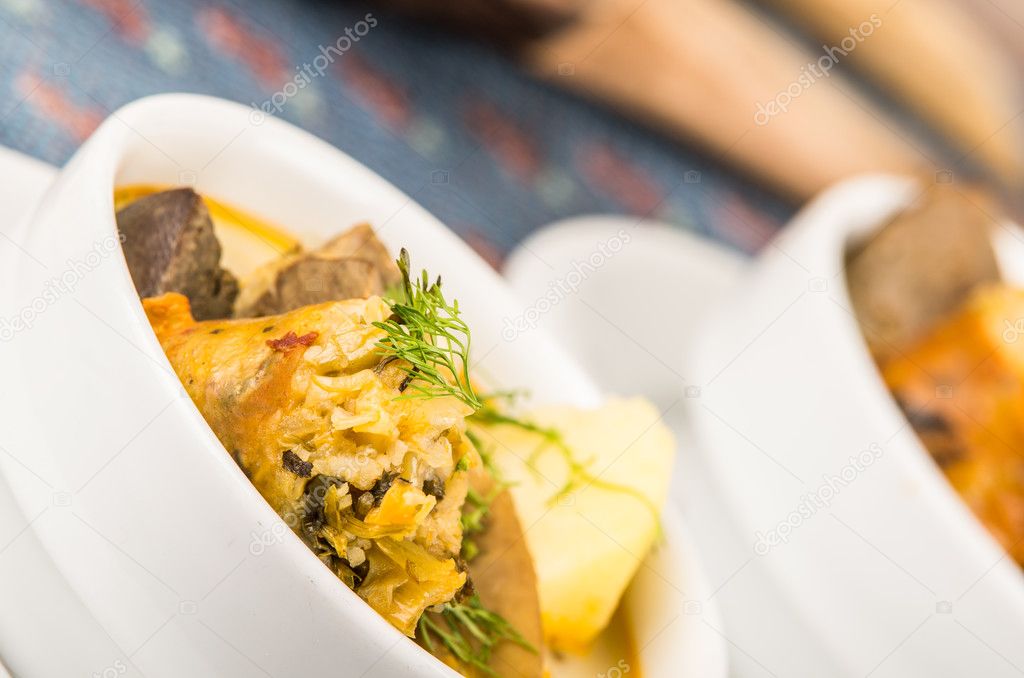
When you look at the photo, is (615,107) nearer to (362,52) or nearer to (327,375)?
(362,52)

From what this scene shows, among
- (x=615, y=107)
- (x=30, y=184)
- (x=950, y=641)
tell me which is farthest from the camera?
(x=615, y=107)

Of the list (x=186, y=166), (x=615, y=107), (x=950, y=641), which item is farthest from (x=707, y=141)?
(x=186, y=166)

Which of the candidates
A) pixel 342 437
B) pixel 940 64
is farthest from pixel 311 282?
pixel 940 64

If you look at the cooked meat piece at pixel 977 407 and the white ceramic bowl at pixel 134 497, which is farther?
the cooked meat piece at pixel 977 407

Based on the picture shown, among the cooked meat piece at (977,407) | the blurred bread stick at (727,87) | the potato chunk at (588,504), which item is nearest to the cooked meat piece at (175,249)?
the potato chunk at (588,504)

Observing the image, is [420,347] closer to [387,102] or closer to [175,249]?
[175,249]

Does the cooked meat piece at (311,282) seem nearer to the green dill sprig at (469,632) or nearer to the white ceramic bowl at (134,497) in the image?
the white ceramic bowl at (134,497)
